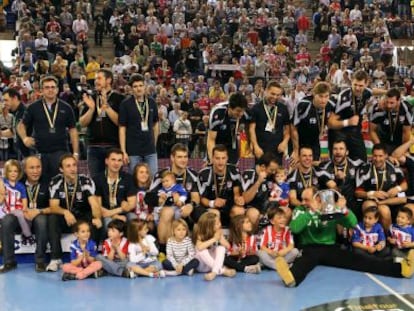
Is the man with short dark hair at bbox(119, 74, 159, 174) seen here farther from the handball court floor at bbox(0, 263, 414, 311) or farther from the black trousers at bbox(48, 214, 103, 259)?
the handball court floor at bbox(0, 263, 414, 311)

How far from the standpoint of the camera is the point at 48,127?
7457mm

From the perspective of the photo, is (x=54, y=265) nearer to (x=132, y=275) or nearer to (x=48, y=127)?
(x=132, y=275)

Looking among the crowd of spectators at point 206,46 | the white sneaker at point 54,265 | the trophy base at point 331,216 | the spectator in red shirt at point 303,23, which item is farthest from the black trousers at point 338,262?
the spectator in red shirt at point 303,23

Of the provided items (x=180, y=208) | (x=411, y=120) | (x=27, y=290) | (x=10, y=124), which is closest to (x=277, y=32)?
(x=10, y=124)

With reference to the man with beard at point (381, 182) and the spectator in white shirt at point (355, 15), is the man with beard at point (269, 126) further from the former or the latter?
the spectator in white shirt at point (355, 15)

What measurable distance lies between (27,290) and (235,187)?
254 centimetres

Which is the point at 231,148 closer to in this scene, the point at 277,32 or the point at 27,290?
the point at 27,290

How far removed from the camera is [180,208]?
7.13 metres

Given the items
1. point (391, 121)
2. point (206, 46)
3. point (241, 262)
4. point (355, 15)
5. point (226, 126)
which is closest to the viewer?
point (241, 262)

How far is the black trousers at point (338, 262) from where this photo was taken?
6637mm

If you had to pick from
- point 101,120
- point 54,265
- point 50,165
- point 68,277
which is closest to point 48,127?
point 50,165

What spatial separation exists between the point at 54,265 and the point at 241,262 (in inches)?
76.8

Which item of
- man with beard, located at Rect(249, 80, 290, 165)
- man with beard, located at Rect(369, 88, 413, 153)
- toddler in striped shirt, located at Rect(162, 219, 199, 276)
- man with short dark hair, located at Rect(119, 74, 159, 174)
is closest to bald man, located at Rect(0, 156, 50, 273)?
man with short dark hair, located at Rect(119, 74, 159, 174)

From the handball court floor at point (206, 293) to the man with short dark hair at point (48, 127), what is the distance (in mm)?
1309
